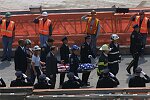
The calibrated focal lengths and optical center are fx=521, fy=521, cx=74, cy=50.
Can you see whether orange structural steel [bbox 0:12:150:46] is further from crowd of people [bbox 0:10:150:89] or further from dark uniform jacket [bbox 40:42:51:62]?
dark uniform jacket [bbox 40:42:51:62]

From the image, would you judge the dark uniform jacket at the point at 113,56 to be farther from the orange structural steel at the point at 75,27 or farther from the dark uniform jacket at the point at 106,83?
the orange structural steel at the point at 75,27

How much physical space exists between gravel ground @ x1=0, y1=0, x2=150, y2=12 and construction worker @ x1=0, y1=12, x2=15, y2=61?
14.2 metres

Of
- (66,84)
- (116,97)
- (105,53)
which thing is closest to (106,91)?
(116,97)

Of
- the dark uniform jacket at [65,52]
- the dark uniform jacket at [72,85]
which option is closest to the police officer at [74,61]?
the dark uniform jacket at [65,52]

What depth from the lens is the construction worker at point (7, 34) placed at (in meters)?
19.5

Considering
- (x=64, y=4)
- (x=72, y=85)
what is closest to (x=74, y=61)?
(x=72, y=85)

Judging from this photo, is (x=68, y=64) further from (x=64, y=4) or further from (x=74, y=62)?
(x=64, y=4)

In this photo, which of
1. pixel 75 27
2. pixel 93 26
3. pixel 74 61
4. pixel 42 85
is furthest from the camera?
pixel 75 27

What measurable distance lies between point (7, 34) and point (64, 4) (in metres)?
15.8

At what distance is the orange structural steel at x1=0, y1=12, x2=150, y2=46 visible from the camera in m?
20.6

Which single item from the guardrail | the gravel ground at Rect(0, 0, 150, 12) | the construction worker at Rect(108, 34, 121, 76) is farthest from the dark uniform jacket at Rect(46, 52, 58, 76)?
the gravel ground at Rect(0, 0, 150, 12)

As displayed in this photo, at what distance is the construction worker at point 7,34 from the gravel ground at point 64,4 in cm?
1416

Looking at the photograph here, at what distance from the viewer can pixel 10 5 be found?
3509 centimetres

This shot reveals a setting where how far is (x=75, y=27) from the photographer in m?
21.0
